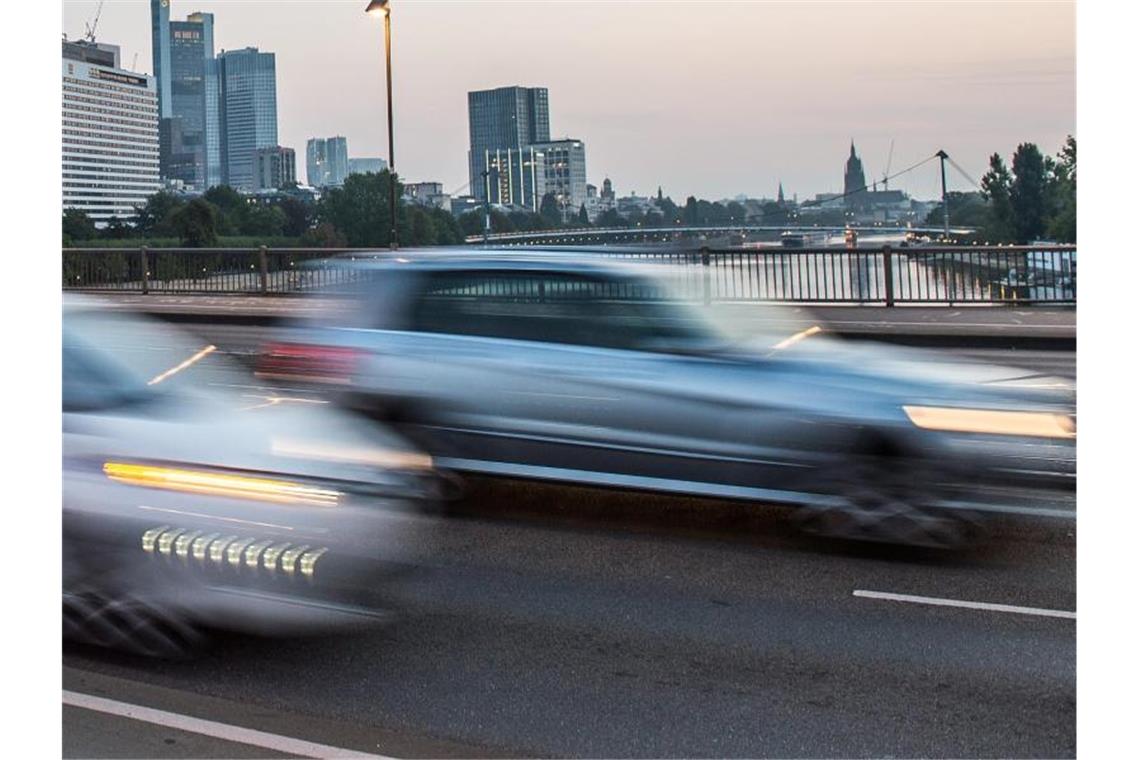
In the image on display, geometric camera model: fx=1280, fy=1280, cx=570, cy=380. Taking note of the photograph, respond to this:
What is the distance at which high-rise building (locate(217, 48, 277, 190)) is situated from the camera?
35.0 metres

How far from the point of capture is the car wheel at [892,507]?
7.00m

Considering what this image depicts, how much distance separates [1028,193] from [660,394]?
18997mm

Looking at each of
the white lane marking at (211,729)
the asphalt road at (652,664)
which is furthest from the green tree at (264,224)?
the white lane marking at (211,729)

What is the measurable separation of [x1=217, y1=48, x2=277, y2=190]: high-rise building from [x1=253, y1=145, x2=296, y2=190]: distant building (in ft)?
0.69

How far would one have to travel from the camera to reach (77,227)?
28547 mm

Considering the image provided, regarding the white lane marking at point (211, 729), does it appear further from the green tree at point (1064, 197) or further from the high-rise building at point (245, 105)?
the high-rise building at point (245, 105)

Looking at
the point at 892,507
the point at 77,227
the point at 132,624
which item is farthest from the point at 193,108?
the point at 132,624

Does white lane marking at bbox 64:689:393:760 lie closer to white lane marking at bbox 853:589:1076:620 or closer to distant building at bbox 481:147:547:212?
white lane marking at bbox 853:589:1076:620

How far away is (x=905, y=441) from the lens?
7000 mm

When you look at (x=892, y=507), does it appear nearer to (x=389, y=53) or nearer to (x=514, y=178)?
(x=514, y=178)

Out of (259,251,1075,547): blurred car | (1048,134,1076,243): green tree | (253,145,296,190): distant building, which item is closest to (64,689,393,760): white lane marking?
(259,251,1075,547): blurred car
